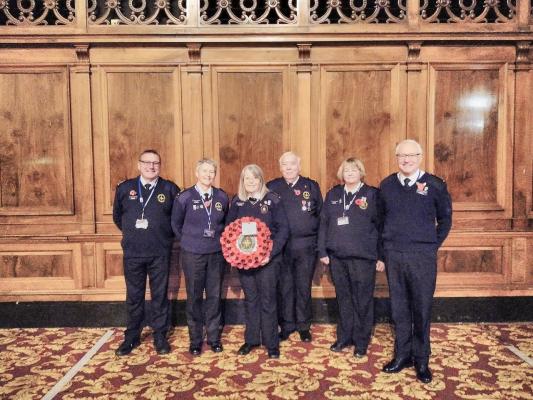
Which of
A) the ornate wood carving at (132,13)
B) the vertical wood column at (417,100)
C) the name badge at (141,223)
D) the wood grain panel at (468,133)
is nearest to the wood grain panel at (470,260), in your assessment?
the wood grain panel at (468,133)

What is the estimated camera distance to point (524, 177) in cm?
448

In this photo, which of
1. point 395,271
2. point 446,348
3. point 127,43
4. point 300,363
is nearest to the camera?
point 395,271

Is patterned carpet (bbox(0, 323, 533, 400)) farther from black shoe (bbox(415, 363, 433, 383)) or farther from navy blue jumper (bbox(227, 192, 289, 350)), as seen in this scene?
navy blue jumper (bbox(227, 192, 289, 350))

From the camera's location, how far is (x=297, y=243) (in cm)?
385

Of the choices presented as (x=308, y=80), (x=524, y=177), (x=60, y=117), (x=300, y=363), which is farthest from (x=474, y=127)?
(x=60, y=117)

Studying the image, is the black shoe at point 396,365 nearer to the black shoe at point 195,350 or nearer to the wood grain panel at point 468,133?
the black shoe at point 195,350

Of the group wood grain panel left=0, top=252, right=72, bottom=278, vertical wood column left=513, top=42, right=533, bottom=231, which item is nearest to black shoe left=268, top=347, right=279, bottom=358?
wood grain panel left=0, top=252, right=72, bottom=278

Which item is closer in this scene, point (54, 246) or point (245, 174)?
point (245, 174)

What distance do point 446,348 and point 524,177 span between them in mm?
1886

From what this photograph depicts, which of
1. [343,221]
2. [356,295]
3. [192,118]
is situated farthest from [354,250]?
[192,118]

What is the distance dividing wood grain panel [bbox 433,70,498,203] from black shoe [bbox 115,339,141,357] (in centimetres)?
317

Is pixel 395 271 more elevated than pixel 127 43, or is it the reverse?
pixel 127 43

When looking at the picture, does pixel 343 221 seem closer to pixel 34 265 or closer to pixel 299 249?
pixel 299 249

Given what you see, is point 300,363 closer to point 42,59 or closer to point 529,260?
point 529,260
